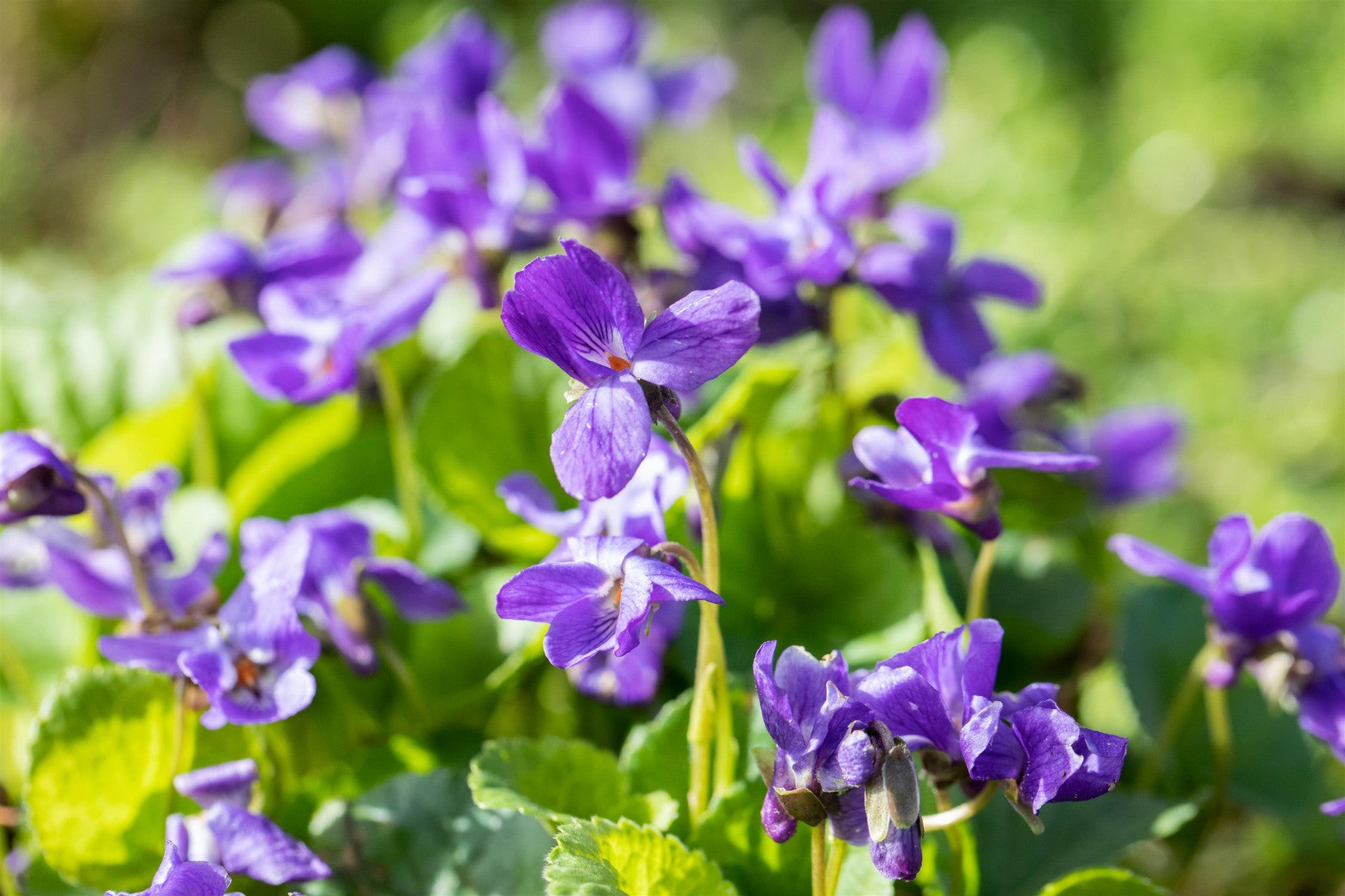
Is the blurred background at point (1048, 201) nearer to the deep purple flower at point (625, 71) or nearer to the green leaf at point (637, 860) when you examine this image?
the green leaf at point (637, 860)

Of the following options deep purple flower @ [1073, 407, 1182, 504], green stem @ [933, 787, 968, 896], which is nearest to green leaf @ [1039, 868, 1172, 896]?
green stem @ [933, 787, 968, 896]

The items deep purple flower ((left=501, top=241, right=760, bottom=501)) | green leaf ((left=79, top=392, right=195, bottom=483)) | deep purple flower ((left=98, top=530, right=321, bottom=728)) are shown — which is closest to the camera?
deep purple flower ((left=501, top=241, right=760, bottom=501))

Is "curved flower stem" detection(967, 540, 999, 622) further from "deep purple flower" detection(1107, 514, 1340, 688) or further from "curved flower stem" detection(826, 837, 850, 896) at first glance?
"curved flower stem" detection(826, 837, 850, 896)

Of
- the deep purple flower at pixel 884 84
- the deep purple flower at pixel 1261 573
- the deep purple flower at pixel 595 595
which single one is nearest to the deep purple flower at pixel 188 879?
the deep purple flower at pixel 595 595

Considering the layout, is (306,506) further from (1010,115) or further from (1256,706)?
(1010,115)

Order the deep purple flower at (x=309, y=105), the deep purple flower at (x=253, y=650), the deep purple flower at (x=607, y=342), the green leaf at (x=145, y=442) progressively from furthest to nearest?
the deep purple flower at (x=309, y=105)
the green leaf at (x=145, y=442)
the deep purple flower at (x=253, y=650)
the deep purple flower at (x=607, y=342)

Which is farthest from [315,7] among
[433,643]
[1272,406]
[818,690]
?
[818,690]
